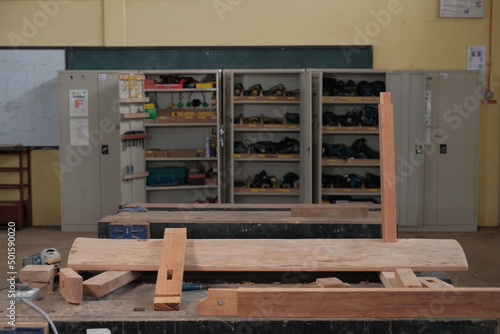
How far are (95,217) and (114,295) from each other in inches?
202

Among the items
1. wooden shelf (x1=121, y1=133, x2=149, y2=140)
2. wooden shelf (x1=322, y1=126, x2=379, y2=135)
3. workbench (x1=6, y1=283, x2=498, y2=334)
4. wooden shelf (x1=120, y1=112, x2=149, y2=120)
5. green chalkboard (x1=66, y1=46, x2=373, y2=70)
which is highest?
green chalkboard (x1=66, y1=46, x2=373, y2=70)

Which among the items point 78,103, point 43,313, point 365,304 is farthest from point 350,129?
point 43,313

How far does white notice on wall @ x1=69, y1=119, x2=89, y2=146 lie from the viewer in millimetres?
7172

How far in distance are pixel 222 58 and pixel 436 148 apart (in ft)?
8.94

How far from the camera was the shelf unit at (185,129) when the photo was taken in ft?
23.2

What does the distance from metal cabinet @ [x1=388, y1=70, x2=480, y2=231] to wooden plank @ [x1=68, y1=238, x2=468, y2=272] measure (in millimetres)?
4779

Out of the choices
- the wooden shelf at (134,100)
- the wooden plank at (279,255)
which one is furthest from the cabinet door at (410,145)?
the wooden plank at (279,255)

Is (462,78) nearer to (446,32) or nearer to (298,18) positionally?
(446,32)

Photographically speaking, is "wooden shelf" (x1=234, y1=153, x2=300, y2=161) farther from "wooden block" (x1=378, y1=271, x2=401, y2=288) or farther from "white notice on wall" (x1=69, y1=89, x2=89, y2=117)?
"wooden block" (x1=378, y1=271, x2=401, y2=288)

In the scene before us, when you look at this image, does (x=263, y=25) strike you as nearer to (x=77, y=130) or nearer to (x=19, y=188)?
(x=77, y=130)

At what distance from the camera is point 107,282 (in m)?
2.23

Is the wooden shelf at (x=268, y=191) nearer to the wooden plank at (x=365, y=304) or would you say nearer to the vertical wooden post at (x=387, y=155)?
the vertical wooden post at (x=387, y=155)

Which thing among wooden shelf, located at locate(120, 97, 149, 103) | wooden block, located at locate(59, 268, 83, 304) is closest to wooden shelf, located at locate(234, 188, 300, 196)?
wooden shelf, located at locate(120, 97, 149, 103)

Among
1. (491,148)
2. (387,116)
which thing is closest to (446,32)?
(491,148)
